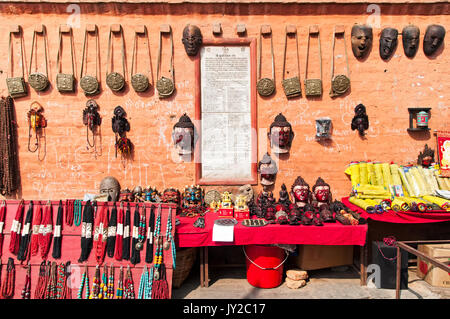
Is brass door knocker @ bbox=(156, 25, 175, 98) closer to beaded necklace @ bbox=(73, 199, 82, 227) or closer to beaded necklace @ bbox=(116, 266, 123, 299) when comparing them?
beaded necklace @ bbox=(73, 199, 82, 227)

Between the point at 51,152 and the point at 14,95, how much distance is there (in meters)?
1.42

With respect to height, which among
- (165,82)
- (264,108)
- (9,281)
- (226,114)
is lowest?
(9,281)

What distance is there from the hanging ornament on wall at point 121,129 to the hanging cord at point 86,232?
5.47 ft

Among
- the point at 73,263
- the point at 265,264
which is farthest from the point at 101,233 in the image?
the point at 265,264

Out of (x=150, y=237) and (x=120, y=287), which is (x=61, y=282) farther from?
(x=150, y=237)

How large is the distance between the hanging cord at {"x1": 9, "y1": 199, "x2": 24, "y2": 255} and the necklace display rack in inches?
1.7

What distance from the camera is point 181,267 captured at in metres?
5.06

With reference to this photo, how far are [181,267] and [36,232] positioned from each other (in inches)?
97.5

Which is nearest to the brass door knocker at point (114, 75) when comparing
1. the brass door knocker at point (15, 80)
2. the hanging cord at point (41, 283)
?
the brass door knocker at point (15, 80)

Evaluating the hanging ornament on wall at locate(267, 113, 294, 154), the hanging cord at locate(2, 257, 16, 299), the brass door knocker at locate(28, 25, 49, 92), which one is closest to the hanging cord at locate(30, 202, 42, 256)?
the hanging cord at locate(2, 257, 16, 299)

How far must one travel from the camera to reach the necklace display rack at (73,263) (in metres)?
4.56

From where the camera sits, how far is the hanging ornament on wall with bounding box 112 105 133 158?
6027mm

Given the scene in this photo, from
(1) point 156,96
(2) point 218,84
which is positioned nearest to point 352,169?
(2) point 218,84

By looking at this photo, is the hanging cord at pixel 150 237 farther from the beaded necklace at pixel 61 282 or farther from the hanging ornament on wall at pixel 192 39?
the hanging ornament on wall at pixel 192 39
